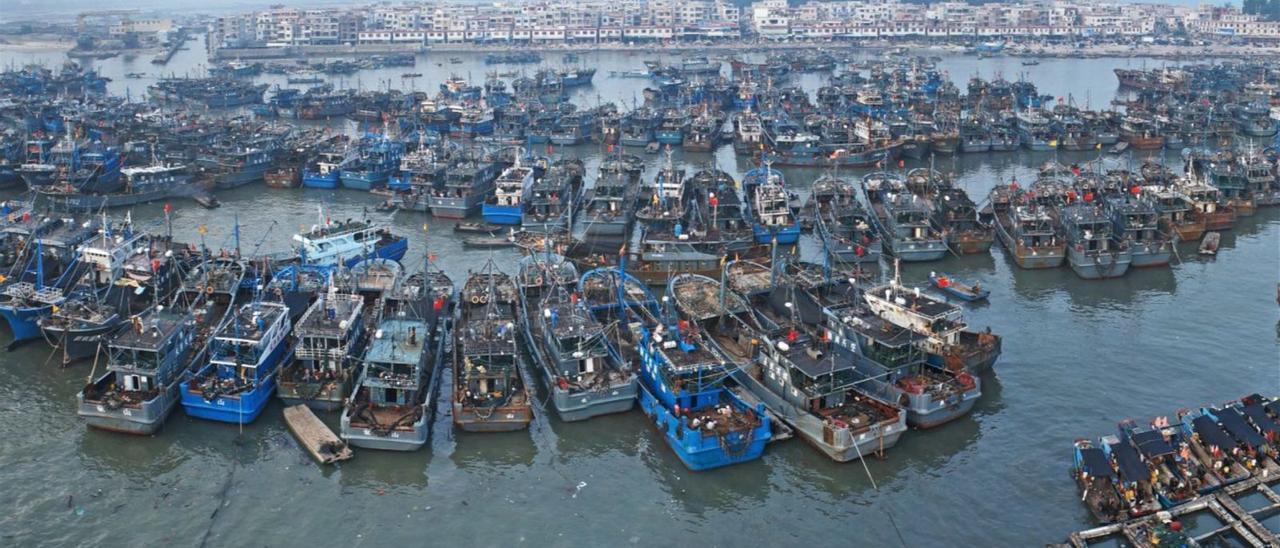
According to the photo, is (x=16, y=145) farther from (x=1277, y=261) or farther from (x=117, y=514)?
(x=1277, y=261)

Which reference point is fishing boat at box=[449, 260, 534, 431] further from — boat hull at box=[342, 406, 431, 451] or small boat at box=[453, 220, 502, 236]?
small boat at box=[453, 220, 502, 236]

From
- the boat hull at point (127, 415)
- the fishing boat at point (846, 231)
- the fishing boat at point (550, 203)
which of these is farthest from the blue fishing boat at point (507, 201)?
the boat hull at point (127, 415)

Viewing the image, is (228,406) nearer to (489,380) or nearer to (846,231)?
(489,380)

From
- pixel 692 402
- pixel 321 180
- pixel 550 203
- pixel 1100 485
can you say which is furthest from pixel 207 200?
pixel 1100 485

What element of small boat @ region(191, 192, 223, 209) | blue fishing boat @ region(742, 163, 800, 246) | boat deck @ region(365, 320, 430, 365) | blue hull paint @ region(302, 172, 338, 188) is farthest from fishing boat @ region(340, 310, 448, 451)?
blue hull paint @ region(302, 172, 338, 188)

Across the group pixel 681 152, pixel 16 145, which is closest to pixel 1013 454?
pixel 681 152

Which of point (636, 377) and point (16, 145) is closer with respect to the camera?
point (636, 377)

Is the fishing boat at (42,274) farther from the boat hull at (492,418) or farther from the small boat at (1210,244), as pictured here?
the small boat at (1210,244)
